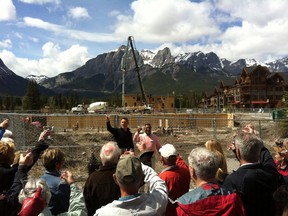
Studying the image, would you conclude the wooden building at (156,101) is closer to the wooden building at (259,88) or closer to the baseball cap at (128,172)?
the wooden building at (259,88)

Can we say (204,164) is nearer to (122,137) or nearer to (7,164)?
(7,164)

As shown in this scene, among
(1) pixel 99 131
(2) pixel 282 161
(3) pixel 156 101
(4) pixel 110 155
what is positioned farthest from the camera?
(3) pixel 156 101

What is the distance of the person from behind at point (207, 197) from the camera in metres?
2.82

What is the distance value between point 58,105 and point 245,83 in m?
63.4

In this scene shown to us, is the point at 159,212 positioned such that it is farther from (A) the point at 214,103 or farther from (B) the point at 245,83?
(A) the point at 214,103

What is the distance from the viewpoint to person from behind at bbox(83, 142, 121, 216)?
3.77 meters

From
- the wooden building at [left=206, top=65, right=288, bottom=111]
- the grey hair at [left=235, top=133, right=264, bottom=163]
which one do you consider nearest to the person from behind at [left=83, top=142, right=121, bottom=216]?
the grey hair at [left=235, top=133, right=264, bottom=163]

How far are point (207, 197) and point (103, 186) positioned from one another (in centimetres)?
134

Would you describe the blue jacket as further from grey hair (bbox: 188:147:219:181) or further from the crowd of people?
grey hair (bbox: 188:147:219:181)

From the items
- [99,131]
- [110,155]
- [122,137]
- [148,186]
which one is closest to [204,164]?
[148,186]

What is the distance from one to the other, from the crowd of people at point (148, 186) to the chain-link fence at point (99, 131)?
16.3 feet

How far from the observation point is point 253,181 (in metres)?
3.49

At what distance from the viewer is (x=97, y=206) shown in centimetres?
379

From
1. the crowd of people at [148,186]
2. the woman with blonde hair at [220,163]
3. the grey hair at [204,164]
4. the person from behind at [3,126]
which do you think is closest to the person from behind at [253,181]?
the crowd of people at [148,186]
